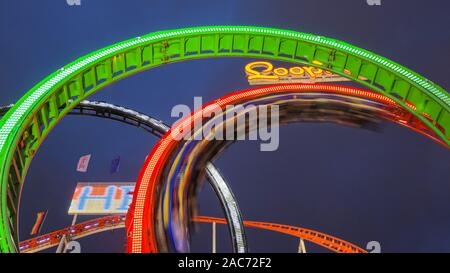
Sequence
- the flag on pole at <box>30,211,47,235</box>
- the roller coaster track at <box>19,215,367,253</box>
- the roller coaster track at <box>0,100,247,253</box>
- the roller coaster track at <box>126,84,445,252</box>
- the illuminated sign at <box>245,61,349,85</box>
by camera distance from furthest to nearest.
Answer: the illuminated sign at <box>245,61,349,85</box> → the roller coaster track at <box>19,215,367,253</box> → the flag on pole at <box>30,211,47,235</box> → the roller coaster track at <box>0,100,247,253</box> → the roller coaster track at <box>126,84,445,252</box>

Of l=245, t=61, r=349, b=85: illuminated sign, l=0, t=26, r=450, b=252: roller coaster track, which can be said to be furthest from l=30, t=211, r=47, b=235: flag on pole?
l=245, t=61, r=349, b=85: illuminated sign

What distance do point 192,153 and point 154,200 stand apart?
3134 millimetres

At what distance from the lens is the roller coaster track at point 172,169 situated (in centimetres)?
823

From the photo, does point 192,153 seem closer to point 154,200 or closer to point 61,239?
point 154,200

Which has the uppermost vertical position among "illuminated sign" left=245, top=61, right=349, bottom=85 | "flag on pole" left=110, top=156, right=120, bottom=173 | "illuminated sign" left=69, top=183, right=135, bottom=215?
"illuminated sign" left=245, top=61, right=349, bottom=85

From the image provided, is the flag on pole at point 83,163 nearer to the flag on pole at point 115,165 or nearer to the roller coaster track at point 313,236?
the flag on pole at point 115,165

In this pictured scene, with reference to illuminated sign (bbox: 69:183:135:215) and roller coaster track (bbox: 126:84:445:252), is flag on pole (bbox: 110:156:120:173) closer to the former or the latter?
illuminated sign (bbox: 69:183:135:215)

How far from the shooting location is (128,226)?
848 cm

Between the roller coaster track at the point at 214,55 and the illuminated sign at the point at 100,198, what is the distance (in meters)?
2.56

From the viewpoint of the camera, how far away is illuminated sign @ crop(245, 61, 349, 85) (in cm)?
1487
